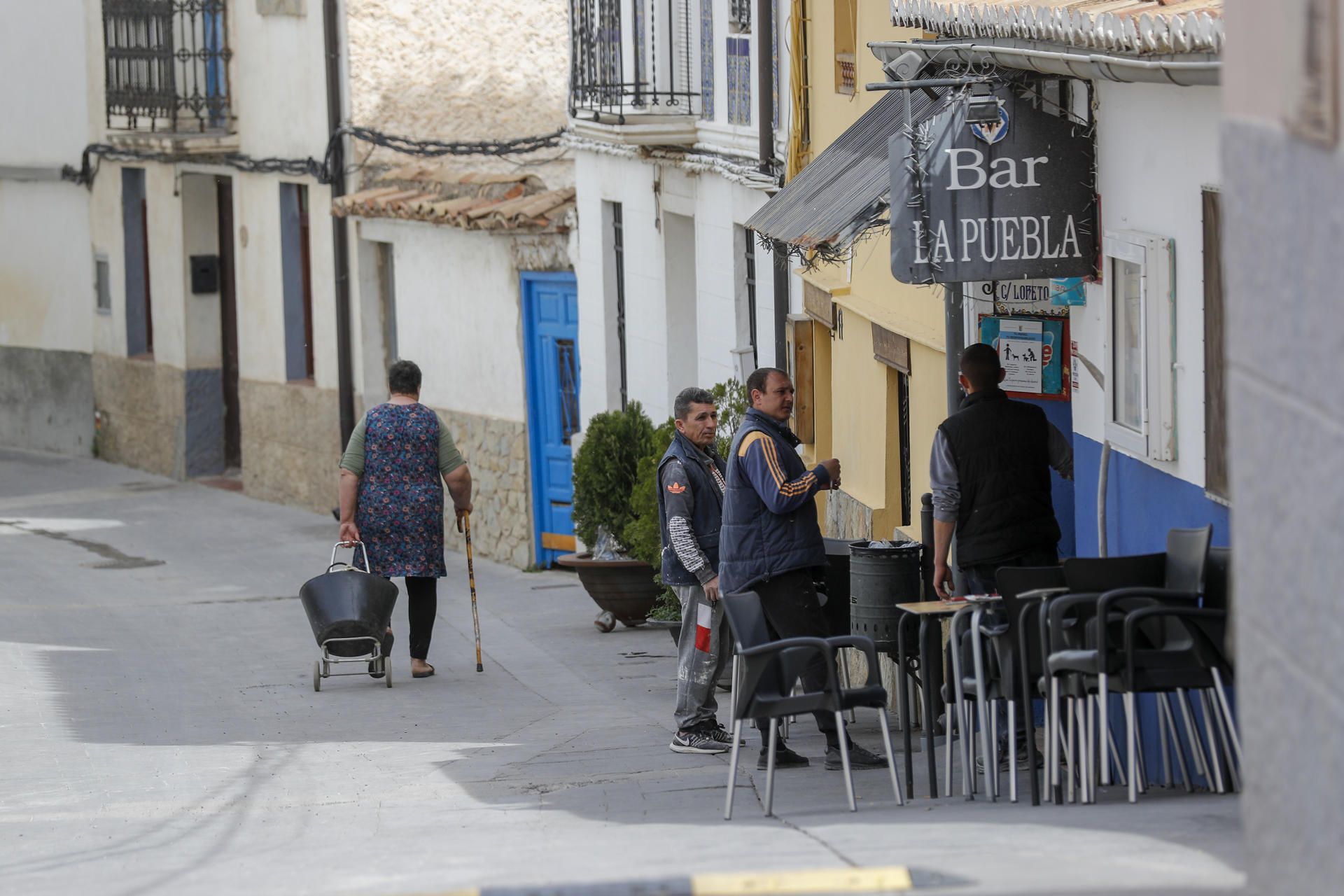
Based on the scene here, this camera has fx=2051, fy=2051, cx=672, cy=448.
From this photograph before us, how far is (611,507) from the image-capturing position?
13.5m

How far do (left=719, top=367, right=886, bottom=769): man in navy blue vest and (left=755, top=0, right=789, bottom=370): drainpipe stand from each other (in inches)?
164

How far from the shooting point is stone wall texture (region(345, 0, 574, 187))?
62.4ft

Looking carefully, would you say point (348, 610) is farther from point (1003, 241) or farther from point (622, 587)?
point (1003, 241)

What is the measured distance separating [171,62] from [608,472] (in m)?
10.4

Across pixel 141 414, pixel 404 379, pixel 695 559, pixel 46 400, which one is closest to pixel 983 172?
pixel 695 559

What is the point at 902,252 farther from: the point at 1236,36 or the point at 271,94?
the point at 271,94

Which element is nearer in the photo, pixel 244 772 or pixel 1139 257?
pixel 1139 257

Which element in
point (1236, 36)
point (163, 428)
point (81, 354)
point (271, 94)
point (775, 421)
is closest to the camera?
point (1236, 36)

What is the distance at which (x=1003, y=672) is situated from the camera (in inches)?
278

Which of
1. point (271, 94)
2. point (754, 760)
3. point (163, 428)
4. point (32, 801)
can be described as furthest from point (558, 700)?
point (163, 428)

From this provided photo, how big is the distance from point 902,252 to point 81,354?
18.6m

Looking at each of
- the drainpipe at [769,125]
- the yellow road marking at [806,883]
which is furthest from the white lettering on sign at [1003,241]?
the drainpipe at [769,125]

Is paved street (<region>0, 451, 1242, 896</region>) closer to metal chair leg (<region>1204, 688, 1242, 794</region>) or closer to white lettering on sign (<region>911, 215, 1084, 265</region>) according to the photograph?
metal chair leg (<region>1204, 688, 1242, 794</region>)

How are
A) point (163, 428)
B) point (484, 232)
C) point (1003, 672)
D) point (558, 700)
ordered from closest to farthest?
point (1003, 672)
point (558, 700)
point (484, 232)
point (163, 428)
